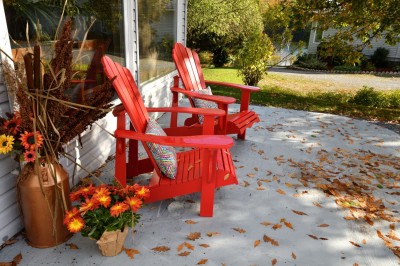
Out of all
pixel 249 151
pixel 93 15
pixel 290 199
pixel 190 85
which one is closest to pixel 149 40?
pixel 190 85

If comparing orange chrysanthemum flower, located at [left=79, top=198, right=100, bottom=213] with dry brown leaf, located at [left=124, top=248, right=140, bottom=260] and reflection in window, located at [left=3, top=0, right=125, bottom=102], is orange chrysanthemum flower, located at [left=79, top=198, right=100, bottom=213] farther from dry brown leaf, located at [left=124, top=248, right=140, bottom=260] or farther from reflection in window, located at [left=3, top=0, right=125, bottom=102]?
reflection in window, located at [left=3, top=0, right=125, bottom=102]

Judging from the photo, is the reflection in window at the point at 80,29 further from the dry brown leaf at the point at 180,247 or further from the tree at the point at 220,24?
the tree at the point at 220,24

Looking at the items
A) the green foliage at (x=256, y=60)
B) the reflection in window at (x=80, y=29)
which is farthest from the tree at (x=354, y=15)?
the reflection in window at (x=80, y=29)

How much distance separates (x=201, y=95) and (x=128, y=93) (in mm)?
1087

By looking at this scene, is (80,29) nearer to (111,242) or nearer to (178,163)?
(178,163)

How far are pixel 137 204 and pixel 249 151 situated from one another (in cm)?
206

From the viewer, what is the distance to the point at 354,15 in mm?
5805

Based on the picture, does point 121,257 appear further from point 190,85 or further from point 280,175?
point 190,85

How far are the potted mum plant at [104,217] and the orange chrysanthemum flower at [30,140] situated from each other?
38 centimetres

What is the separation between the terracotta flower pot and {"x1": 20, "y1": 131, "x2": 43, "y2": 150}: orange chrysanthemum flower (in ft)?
1.97

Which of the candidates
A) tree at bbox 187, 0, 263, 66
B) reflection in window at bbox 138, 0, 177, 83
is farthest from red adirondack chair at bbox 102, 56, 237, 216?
tree at bbox 187, 0, 263, 66

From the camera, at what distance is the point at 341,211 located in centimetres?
241

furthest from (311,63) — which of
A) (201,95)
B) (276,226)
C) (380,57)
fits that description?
(276,226)

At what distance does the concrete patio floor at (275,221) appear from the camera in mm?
1817
